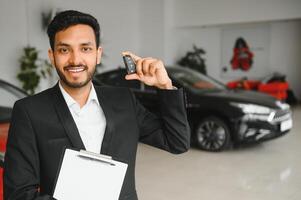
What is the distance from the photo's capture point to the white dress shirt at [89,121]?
936mm

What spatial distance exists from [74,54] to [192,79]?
171 inches

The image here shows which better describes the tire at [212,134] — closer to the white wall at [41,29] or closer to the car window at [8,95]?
the car window at [8,95]

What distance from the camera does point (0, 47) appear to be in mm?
7188

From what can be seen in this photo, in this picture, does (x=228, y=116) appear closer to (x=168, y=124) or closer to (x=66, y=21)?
(x=168, y=124)

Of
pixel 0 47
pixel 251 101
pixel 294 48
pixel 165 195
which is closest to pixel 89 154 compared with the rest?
pixel 165 195

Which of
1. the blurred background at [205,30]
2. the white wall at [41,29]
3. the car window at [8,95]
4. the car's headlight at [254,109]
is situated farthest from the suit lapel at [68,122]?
the blurred background at [205,30]

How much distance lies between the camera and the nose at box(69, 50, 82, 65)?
0.89m

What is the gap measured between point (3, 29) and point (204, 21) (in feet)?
18.4

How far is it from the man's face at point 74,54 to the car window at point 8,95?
2.46 m

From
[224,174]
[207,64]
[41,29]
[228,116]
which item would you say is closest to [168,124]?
[224,174]

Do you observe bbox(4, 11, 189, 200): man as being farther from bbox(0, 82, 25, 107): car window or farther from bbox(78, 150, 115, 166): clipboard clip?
bbox(0, 82, 25, 107): car window

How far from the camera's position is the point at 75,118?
3.11 ft

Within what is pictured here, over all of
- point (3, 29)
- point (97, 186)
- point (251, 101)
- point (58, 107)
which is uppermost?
point (3, 29)

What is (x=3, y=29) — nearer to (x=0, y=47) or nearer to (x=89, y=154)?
(x=0, y=47)
